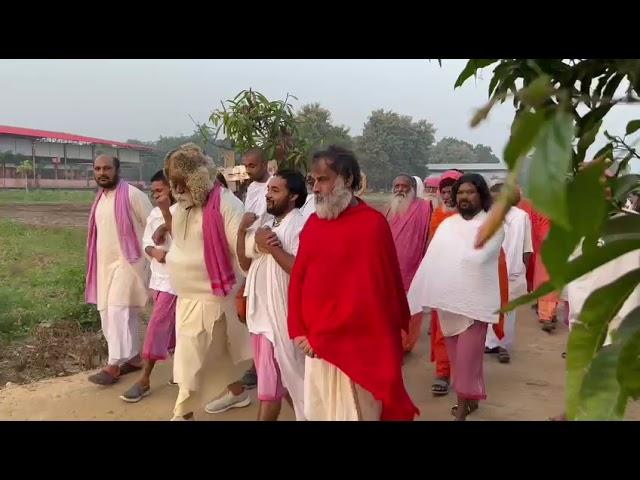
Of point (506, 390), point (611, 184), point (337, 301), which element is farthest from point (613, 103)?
point (506, 390)

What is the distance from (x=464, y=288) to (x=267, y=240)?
1468mm

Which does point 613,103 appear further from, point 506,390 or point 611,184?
point 506,390

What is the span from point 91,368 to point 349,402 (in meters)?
3.41

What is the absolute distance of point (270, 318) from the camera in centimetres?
399

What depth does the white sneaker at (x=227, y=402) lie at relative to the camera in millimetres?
4715

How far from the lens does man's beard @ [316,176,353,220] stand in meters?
3.41

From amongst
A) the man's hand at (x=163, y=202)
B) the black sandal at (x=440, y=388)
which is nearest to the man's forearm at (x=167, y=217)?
the man's hand at (x=163, y=202)

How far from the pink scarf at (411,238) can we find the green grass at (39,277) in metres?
3.53

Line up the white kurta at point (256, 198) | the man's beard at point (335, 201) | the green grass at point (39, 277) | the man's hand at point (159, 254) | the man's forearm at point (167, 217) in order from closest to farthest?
the man's beard at point (335, 201) < the man's forearm at point (167, 217) < the man's hand at point (159, 254) < the white kurta at point (256, 198) < the green grass at point (39, 277)

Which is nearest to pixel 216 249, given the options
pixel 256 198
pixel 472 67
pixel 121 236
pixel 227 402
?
pixel 256 198

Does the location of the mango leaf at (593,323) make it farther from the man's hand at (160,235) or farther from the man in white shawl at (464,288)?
the man's hand at (160,235)

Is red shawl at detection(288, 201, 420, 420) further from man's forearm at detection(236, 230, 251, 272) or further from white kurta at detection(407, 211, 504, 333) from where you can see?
white kurta at detection(407, 211, 504, 333)

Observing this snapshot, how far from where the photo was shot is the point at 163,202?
5.05 meters

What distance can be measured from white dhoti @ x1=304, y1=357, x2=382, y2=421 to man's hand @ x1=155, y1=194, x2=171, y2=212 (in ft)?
6.88
